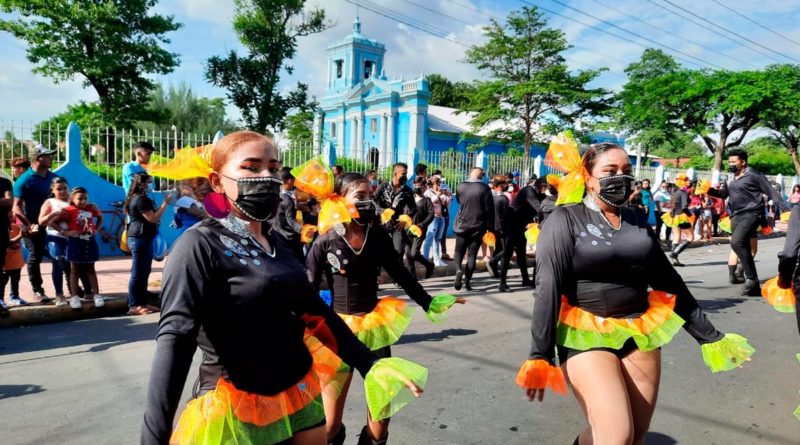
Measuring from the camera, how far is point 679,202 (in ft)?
42.4

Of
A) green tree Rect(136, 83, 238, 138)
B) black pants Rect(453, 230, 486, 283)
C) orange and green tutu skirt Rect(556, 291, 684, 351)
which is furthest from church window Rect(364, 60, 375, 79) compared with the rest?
orange and green tutu skirt Rect(556, 291, 684, 351)

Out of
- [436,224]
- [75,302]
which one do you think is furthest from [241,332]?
[436,224]

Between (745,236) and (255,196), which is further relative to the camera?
(745,236)

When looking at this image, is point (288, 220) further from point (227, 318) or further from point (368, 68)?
point (368, 68)

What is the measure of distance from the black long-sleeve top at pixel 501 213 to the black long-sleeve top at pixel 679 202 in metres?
5.54

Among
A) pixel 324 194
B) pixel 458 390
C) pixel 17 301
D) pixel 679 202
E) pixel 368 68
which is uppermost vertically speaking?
pixel 368 68

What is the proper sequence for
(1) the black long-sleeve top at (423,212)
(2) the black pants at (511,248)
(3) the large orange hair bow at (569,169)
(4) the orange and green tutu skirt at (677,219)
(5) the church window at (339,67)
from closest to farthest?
(3) the large orange hair bow at (569,169)
(2) the black pants at (511,248)
(1) the black long-sleeve top at (423,212)
(4) the orange and green tutu skirt at (677,219)
(5) the church window at (339,67)

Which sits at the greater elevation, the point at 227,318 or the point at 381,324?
the point at 227,318

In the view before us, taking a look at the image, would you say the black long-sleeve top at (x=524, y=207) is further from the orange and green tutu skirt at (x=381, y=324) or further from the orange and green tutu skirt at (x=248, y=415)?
the orange and green tutu skirt at (x=248, y=415)

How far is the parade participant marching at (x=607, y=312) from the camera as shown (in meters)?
2.51

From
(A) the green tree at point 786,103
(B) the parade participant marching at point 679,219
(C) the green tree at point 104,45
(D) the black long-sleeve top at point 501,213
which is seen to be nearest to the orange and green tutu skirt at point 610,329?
(D) the black long-sleeve top at point 501,213

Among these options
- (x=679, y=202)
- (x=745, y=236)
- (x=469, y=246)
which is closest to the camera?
(x=745, y=236)

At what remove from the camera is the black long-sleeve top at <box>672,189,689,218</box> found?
12805mm

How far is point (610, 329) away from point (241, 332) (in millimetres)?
1763
